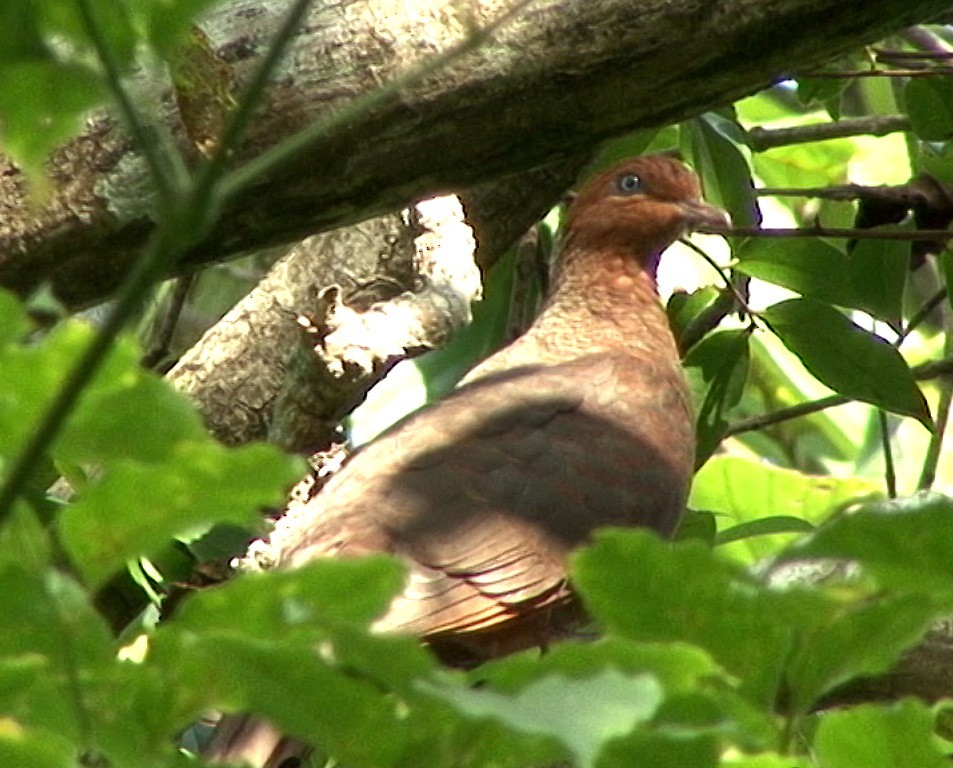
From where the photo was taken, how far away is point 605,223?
3.92 meters

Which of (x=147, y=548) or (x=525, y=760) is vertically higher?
(x=147, y=548)

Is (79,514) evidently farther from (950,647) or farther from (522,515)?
(522,515)

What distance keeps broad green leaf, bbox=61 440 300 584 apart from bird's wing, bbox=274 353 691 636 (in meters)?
1.87

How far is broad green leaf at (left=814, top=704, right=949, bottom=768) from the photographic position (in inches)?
33.8

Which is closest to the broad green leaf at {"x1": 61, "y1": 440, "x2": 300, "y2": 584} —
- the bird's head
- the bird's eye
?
the bird's head

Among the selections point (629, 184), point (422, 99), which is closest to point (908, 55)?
point (629, 184)

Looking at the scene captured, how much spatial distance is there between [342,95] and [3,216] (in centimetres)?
45

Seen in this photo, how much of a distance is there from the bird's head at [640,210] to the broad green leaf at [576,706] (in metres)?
3.05

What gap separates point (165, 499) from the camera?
81 cm

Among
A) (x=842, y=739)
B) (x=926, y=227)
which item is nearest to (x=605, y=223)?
(x=926, y=227)

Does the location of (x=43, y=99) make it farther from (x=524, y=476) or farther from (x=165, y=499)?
(x=524, y=476)

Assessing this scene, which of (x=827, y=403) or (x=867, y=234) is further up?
(x=867, y=234)

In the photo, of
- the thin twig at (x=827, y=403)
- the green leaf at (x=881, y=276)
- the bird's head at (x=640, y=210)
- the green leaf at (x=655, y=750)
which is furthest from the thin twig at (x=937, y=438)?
the green leaf at (x=655, y=750)

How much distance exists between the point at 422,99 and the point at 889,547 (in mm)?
1400
